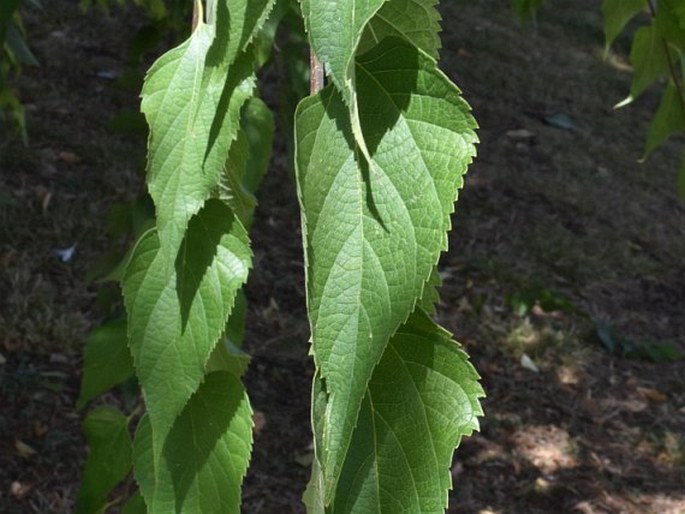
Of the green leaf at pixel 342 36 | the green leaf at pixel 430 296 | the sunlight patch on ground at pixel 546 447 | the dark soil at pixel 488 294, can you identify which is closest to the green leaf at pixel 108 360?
the green leaf at pixel 430 296

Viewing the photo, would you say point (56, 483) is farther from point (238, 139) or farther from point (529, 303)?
point (238, 139)

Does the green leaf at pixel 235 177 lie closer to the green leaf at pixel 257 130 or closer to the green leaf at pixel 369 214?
the green leaf at pixel 369 214

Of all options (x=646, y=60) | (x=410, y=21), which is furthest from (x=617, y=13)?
(x=410, y=21)

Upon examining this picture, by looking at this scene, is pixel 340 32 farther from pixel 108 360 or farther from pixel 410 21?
pixel 108 360

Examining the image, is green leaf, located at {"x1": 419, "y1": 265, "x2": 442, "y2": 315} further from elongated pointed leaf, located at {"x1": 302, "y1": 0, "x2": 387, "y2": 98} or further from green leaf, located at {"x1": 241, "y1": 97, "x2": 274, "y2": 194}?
green leaf, located at {"x1": 241, "y1": 97, "x2": 274, "y2": 194}

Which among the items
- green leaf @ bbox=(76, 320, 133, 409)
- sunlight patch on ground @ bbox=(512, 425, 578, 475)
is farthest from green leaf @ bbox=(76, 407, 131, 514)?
sunlight patch on ground @ bbox=(512, 425, 578, 475)

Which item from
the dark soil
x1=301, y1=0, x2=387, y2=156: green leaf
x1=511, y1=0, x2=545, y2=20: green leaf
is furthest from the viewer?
the dark soil
